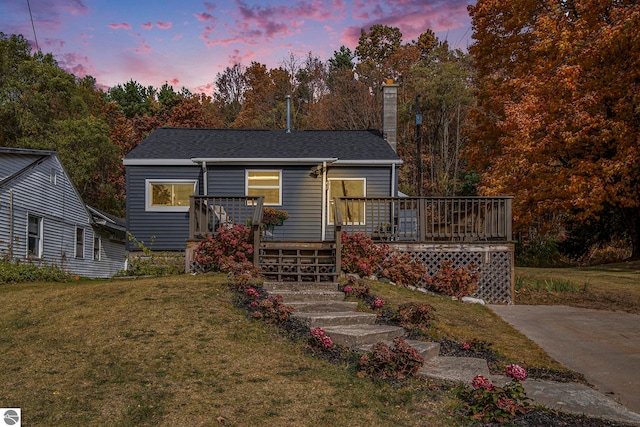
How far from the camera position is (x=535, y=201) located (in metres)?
19.3

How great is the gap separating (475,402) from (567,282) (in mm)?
9119

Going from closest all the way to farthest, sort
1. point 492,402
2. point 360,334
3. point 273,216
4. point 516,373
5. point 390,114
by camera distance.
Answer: point 492,402 < point 516,373 < point 360,334 < point 273,216 < point 390,114

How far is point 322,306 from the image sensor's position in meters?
8.23

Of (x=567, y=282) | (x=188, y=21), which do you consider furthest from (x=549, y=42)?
(x=188, y=21)

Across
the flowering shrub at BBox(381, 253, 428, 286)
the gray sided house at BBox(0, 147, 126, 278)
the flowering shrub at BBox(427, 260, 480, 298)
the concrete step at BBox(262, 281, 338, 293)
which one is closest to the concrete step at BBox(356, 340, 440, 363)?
the concrete step at BBox(262, 281, 338, 293)

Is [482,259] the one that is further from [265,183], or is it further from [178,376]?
[178,376]

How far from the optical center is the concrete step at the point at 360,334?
6484 millimetres

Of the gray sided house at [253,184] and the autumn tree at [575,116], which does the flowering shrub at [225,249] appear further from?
the autumn tree at [575,116]

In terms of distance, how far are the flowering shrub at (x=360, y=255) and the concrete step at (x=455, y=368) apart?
15.7ft

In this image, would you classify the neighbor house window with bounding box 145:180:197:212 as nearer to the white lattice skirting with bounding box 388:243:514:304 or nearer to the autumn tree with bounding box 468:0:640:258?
the white lattice skirting with bounding box 388:243:514:304

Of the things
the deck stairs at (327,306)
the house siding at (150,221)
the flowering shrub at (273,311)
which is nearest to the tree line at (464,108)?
the deck stairs at (327,306)

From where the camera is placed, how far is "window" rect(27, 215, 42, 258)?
19297 mm

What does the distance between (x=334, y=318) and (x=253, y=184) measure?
991 centimetres

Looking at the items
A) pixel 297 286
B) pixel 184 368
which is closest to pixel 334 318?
pixel 297 286
